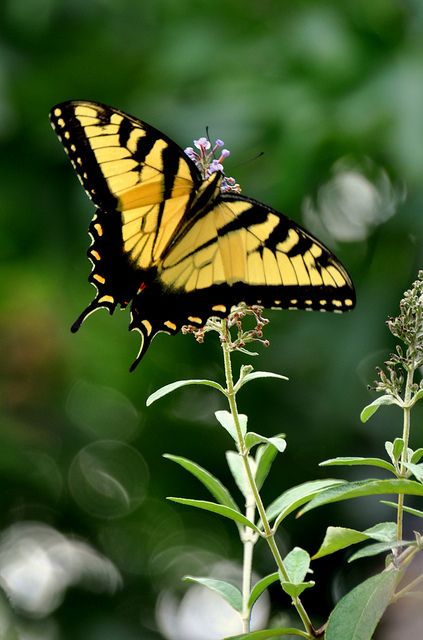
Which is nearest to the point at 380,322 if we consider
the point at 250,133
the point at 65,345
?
the point at 250,133

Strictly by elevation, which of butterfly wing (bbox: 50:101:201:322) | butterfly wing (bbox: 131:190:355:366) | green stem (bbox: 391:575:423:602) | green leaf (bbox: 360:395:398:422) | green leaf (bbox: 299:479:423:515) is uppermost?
butterfly wing (bbox: 50:101:201:322)

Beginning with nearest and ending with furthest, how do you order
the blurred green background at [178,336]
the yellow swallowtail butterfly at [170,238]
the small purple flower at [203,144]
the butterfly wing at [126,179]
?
1. the small purple flower at [203,144]
2. the yellow swallowtail butterfly at [170,238]
3. the butterfly wing at [126,179]
4. the blurred green background at [178,336]

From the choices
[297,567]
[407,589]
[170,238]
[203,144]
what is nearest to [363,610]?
[407,589]

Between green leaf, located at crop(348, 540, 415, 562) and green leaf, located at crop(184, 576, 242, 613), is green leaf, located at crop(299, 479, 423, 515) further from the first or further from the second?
green leaf, located at crop(184, 576, 242, 613)

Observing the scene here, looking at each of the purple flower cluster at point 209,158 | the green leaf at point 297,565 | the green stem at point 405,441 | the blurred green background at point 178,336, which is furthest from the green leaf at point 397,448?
the blurred green background at point 178,336

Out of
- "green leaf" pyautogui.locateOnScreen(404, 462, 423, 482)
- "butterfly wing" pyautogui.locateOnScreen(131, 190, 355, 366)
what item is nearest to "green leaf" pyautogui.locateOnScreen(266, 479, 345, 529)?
"green leaf" pyautogui.locateOnScreen(404, 462, 423, 482)

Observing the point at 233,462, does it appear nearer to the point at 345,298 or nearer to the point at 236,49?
the point at 345,298

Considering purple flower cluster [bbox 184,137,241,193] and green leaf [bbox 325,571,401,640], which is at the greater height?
purple flower cluster [bbox 184,137,241,193]

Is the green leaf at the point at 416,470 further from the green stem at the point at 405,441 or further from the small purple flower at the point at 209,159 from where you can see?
the small purple flower at the point at 209,159
